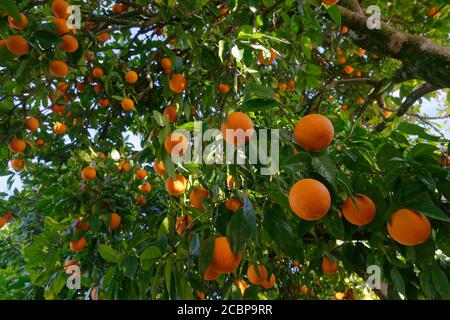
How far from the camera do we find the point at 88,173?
2.37m

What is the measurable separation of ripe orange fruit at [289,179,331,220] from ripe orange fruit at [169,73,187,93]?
128cm

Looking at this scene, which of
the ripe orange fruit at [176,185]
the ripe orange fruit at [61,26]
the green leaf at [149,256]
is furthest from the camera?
the ripe orange fruit at [61,26]

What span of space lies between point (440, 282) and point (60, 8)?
2.03 m

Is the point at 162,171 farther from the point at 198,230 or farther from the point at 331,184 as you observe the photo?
the point at 331,184

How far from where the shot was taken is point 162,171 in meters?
1.69

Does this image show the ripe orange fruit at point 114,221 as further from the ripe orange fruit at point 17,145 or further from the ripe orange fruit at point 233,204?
the ripe orange fruit at point 233,204

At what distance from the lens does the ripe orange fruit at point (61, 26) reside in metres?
1.83

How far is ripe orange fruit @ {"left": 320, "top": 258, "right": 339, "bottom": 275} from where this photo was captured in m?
1.65

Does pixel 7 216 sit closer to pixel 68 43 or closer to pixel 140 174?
pixel 140 174

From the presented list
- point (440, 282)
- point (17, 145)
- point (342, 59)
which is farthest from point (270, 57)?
point (342, 59)

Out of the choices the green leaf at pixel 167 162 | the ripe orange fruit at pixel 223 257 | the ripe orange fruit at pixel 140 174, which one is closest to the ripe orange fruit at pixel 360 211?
the ripe orange fruit at pixel 223 257

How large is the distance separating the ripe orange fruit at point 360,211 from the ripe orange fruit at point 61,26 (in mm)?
1621

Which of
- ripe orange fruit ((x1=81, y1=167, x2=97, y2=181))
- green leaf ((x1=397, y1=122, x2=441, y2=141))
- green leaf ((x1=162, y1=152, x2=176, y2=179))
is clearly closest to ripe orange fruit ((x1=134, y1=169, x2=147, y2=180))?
ripe orange fruit ((x1=81, y1=167, x2=97, y2=181))
